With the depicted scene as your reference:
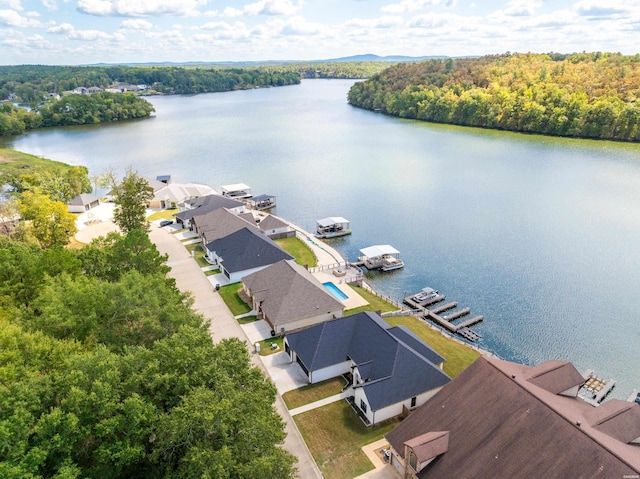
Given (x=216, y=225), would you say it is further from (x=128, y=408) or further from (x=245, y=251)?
(x=128, y=408)

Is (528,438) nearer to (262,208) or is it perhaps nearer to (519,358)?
→ (519,358)

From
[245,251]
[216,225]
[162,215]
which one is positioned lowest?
[162,215]

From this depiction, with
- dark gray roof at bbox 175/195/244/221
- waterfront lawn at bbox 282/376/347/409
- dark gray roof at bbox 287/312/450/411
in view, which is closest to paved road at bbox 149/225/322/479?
waterfront lawn at bbox 282/376/347/409

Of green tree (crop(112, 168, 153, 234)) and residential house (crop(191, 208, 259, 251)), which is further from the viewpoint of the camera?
residential house (crop(191, 208, 259, 251))

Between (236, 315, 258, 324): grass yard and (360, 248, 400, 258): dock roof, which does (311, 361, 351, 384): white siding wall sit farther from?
(360, 248, 400, 258): dock roof

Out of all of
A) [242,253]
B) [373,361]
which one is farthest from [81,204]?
[373,361]

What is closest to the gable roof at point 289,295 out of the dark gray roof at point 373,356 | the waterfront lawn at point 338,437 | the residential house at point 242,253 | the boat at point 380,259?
the dark gray roof at point 373,356

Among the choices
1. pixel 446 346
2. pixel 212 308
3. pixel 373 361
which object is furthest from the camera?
pixel 212 308
